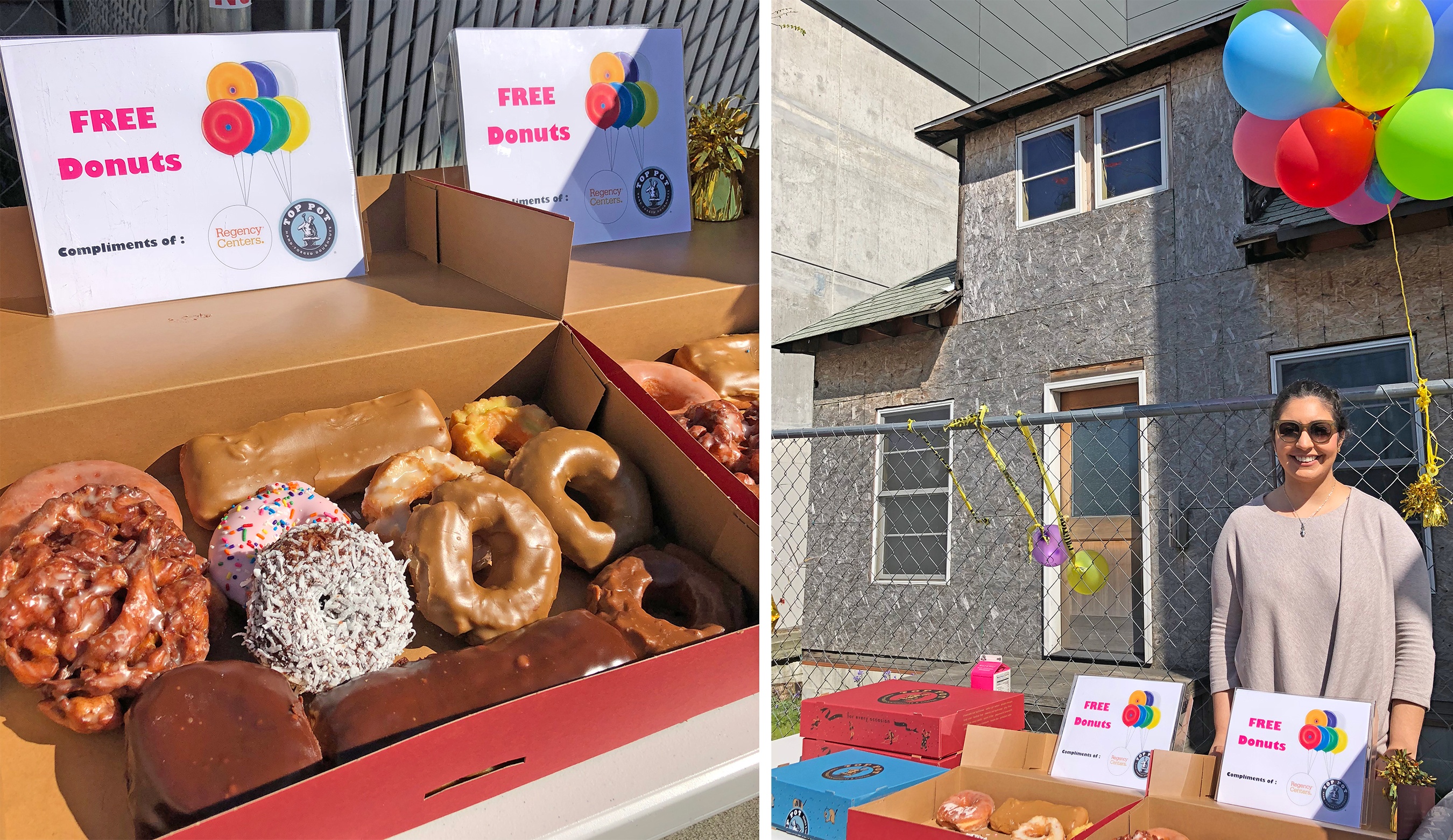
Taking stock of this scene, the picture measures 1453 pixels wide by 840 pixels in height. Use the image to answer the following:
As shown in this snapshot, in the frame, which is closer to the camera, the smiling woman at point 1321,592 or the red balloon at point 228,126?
the red balloon at point 228,126

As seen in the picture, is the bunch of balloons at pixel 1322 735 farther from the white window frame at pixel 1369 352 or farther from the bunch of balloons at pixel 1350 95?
the white window frame at pixel 1369 352

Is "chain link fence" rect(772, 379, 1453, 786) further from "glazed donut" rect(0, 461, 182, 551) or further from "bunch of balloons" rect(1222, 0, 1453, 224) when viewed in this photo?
"glazed donut" rect(0, 461, 182, 551)

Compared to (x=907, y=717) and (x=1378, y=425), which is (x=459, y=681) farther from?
(x=1378, y=425)

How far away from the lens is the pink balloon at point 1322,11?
3.16m

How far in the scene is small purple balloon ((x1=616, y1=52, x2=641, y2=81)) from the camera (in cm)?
202

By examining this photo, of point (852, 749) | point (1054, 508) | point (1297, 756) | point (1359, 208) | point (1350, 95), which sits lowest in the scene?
point (852, 749)

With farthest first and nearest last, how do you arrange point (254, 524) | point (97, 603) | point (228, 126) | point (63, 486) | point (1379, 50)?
point (1379, 50)
point (228, 126)
point (254, 524)
point (63, 486)
point (97, 603)

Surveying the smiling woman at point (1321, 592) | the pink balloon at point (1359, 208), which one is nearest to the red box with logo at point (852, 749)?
the smiling woman at point (1321, 592)

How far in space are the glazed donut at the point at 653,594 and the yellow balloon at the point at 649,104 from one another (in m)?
1.05

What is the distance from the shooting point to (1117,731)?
2.05m

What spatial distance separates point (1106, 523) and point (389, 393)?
5.20 metres

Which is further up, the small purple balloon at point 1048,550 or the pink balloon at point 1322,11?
the pink balloon at point 1322,11

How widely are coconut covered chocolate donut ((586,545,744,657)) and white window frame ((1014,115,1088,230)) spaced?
18.7 ft

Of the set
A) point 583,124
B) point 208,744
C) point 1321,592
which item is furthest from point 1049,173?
point 208,744
